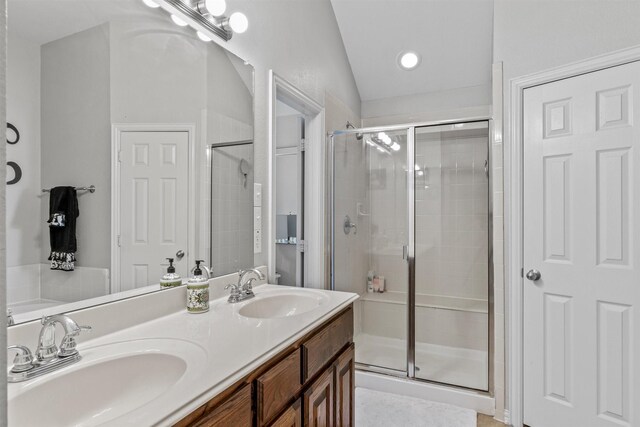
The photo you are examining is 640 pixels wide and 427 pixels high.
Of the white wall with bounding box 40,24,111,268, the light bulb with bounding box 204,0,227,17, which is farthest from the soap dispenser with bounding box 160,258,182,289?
the light bulb with bounding box 204,0,227,17

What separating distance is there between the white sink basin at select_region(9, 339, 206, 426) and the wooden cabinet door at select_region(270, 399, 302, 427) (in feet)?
1.08

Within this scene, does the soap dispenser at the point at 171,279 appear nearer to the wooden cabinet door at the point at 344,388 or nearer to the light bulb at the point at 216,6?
the wooden cabinet door at the point at 344,388

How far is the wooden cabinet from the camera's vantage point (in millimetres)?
874

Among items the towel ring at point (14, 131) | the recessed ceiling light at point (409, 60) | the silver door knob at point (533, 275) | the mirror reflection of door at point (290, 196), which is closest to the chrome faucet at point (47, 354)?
the towel ring at point (14, 131)

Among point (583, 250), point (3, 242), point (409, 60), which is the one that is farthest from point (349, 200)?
point (3, 242)

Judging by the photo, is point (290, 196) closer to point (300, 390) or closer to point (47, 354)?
point (300, 390)

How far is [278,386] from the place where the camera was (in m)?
1.07

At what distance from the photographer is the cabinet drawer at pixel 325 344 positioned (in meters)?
1.25

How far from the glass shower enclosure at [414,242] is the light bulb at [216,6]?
4.44ft

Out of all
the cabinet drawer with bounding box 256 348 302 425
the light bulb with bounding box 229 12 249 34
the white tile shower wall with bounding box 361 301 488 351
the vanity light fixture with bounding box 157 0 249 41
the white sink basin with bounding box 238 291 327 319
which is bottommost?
the white tile shower wall with bounding box 361 301 488 351

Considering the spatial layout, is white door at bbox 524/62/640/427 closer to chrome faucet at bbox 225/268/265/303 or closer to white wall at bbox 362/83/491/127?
white wall at bbox 362/83/491/127

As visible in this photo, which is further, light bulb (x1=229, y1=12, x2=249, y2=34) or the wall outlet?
the wall outlet

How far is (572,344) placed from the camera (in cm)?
195

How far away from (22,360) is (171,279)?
0.56 meters
